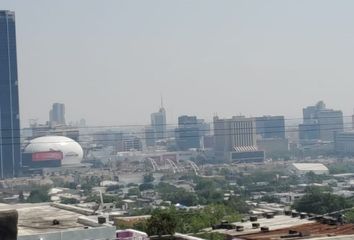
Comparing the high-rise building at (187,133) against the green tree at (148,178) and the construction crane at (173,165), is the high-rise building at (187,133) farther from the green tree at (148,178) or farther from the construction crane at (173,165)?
the green tree at (148,178)

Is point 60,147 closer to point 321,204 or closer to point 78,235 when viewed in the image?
point 321,204

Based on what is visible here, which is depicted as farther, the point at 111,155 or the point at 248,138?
the point at 111,155

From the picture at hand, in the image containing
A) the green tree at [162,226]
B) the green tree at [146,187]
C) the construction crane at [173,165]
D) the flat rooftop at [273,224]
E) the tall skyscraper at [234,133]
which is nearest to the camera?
the green tree at [162,226]

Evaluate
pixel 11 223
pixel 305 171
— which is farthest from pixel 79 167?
pixel 11 223

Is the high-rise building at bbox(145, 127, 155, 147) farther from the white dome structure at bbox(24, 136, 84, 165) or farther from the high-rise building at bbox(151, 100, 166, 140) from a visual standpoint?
the white dome structure at bbox(24, 136, 84, 165)

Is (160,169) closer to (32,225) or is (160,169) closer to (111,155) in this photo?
(111,155)

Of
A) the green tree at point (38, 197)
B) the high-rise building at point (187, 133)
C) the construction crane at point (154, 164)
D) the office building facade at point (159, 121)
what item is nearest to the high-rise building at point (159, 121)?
the office building facade at point (159, 121)
